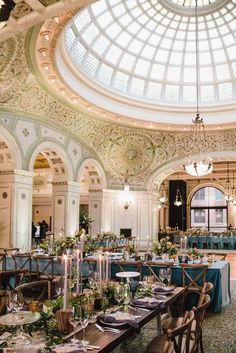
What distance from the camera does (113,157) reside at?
17.9 m

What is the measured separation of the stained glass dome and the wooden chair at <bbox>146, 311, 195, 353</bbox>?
382 inches

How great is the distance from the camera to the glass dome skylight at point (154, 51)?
13.9m

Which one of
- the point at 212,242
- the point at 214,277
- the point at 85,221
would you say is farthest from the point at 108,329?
the point at 212,242

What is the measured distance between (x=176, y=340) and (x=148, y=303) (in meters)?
0.47

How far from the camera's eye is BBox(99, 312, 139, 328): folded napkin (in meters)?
3.60

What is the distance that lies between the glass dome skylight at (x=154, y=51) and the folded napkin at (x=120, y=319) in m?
9.97

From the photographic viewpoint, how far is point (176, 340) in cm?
424

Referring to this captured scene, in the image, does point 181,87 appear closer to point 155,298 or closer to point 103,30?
point 103,30

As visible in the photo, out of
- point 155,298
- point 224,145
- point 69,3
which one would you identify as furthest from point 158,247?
point 224,145

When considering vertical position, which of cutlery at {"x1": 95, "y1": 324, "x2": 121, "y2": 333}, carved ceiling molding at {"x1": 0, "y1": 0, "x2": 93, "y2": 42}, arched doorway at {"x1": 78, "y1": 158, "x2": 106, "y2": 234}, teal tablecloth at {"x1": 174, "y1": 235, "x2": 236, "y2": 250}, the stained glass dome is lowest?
teal tablecloth at {"x1": 174, "y1": 235, "x2": 236, "y2": 250}

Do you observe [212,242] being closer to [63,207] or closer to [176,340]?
[63,207]

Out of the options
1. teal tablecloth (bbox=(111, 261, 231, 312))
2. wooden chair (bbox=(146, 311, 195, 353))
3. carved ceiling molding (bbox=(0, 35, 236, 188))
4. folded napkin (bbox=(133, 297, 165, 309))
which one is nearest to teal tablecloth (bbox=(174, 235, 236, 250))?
carved ceiling molding (bbox=(0, 35, 236, 188))

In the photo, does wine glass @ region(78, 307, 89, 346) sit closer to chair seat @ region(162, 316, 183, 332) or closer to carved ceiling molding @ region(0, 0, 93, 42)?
chair seat @ region(162, 316, 183, 332)

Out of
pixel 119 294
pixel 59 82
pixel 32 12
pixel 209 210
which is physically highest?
pixel 59 82
